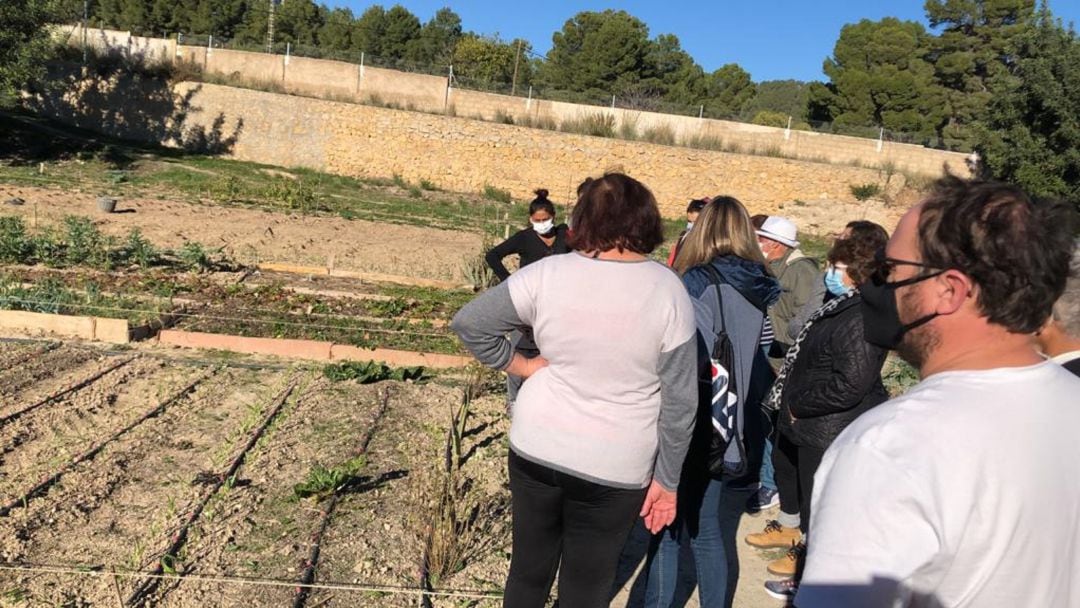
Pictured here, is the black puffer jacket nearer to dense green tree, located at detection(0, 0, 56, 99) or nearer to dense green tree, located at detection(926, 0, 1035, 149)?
dense green tree, located at detection(0, 0, 56, 99)

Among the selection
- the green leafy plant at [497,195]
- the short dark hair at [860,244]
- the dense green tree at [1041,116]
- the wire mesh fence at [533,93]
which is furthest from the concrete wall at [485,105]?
the short dark hair at [860,244]

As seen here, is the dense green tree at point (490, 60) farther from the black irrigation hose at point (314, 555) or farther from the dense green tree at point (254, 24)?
the black irrigation hose at point (314, 555)

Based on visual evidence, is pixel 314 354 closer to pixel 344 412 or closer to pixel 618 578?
pixel 344 412

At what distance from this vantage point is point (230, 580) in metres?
3.39

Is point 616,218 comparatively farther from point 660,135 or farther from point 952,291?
point 660,135

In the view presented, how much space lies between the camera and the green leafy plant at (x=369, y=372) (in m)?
6.27

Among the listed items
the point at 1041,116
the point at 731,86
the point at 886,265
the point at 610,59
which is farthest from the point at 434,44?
the point at 886,265

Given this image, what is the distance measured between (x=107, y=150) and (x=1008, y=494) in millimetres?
25042

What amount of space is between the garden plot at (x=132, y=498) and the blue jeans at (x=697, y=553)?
207 centimetres

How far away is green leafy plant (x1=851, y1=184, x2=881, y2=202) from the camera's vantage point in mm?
25562

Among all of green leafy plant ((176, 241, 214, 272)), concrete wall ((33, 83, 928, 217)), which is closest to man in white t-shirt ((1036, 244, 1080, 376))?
green leafy plant ((176, 241, 214, 272))

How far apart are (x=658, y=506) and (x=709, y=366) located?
571 millimetres

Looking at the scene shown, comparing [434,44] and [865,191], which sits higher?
[434,44]

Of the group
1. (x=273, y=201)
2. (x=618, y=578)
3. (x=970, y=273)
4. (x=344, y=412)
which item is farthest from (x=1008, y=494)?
(x=273, y=201)
